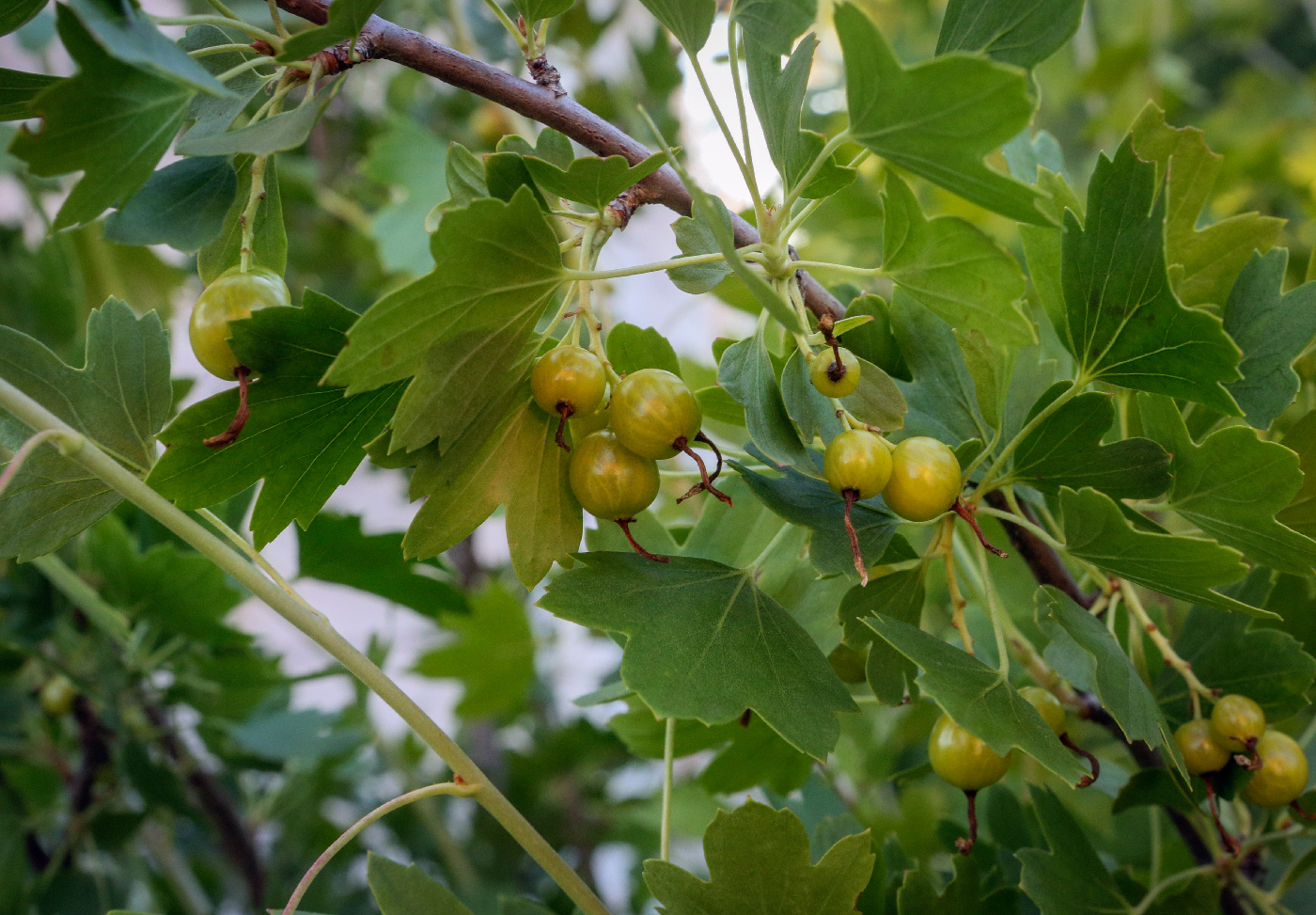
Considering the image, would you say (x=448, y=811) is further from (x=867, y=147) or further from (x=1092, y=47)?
(x=1092, y=47)

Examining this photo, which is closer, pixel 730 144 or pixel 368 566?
pixel 730 144

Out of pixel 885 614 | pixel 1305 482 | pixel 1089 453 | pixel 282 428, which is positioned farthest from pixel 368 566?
pixel 1305 482

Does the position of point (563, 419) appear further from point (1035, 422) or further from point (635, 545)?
point (1035, 422)

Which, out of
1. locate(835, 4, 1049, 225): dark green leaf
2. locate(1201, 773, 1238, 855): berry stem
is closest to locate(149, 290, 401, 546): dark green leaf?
locate(835, 4, 1049, 225): dark green leaf

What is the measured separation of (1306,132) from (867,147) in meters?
1.84

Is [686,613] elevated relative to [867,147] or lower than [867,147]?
lower

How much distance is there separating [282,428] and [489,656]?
25.3 inches

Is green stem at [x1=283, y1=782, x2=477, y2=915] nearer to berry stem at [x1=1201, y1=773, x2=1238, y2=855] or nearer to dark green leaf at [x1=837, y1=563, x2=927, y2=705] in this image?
dark green leaf at [x1=837, y1=563, x2=927, y2=705]

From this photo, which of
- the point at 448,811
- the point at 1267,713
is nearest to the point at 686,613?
the point at 1267,713

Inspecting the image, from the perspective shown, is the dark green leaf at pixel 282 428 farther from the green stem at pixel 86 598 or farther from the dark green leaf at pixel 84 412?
the green stem at pixel 86 598

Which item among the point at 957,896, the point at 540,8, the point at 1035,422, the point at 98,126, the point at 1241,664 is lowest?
the point at 957,896

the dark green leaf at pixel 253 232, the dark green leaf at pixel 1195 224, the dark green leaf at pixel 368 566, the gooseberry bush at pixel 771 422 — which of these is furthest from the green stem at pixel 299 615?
the dark green leaf at pixel 1195 224

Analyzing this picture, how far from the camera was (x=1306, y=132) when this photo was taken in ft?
5.72

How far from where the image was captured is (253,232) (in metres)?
0.44
